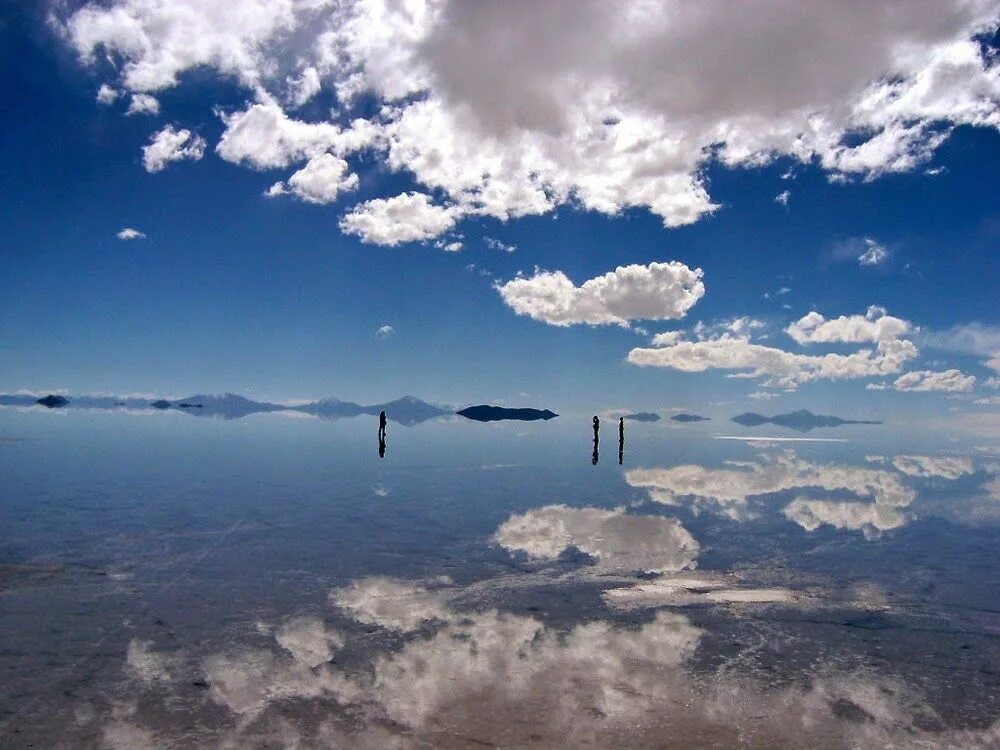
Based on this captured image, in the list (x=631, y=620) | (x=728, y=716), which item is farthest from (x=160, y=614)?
(x=728, y=716)

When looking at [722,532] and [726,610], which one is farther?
[722,532]

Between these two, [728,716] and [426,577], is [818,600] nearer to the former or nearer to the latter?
[728,716]

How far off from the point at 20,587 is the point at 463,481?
45675mm

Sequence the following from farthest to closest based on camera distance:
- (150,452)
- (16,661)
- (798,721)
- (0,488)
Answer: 1. (150,452)
2. (0,488)
3. (16,661)
4. (798,721)

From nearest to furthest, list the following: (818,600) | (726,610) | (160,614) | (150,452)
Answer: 1. (160,614)
2. (726,610)
3. (818,600)
4. (150,452)

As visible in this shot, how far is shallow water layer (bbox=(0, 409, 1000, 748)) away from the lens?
16.5 metres

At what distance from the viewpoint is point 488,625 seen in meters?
23.3

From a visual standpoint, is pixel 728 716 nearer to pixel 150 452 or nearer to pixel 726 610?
pixel 726 610

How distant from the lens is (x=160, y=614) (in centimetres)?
2369

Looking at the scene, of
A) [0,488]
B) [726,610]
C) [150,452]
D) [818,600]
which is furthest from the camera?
[150,452]

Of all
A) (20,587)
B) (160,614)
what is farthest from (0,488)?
(160,614)

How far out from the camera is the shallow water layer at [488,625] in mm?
16469

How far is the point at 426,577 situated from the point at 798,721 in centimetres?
1664

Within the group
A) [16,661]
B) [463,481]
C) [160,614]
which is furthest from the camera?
[463,481]
